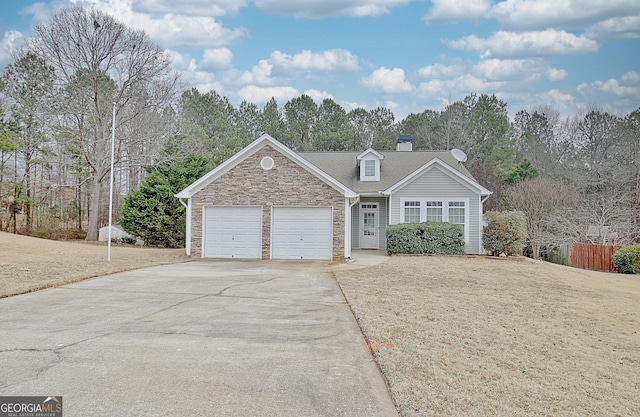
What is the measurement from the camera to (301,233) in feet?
59.6

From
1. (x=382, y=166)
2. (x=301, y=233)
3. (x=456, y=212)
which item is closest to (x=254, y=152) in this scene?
(x=301, y=233)

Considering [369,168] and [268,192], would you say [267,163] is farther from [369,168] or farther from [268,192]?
[369,168]

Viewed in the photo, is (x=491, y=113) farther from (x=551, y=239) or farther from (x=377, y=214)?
(x=377, y=214)

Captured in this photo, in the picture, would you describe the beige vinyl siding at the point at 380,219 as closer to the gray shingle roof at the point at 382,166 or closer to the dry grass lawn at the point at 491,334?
the gray shingle roof at the point at 382,166

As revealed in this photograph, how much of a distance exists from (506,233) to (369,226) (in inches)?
262

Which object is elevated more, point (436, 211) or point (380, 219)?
point (436, 211)

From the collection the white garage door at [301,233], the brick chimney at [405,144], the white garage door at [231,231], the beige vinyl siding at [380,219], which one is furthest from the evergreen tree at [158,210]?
the brick chimney at [405,144]

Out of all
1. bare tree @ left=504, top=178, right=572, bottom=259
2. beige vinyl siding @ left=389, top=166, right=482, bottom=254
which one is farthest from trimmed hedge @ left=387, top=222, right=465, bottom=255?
bare tree @ left=504, top=178, right=572, bottom=259

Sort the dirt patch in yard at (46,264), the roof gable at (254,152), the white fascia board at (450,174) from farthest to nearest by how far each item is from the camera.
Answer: the white fascia board at (450,174), the roof gable at (254,152), the dirt patch in yard at (46,264)

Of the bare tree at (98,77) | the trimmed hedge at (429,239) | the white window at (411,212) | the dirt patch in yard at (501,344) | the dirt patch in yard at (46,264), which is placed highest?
the bare tree at (98,77)

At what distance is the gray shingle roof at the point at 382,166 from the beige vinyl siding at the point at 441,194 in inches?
64.1

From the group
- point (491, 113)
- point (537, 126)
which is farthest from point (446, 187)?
point (537, 126)

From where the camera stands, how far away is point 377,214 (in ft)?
76.8

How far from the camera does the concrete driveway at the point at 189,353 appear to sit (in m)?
4.32
